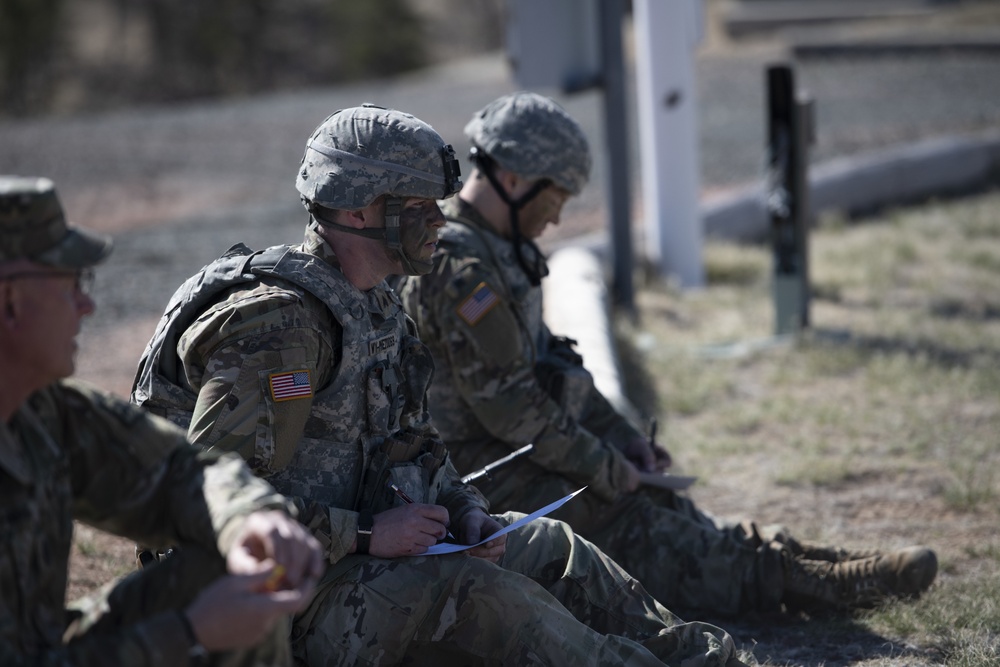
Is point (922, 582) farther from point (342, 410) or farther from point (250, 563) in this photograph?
point (250, 563)

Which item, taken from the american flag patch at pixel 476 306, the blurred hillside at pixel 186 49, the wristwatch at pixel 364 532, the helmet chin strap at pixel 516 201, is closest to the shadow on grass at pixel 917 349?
the helmet chin strap at pixel 516 201

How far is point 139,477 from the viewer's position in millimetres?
2377

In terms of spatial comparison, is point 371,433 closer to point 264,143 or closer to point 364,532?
point 364,532

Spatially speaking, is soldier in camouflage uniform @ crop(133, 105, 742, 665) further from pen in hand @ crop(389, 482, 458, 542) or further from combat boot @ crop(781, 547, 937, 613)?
combat boot @ crop(781, 547, 937, 613)

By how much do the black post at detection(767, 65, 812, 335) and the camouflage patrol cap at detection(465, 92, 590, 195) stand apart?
3.36 meters

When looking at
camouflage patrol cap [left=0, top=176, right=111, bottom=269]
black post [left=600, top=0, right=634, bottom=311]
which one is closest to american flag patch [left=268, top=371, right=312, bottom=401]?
camouflage patrol cap [left=0, top=176, right=111, bottom=269]

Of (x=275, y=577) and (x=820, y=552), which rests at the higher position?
(x=275, y=577)

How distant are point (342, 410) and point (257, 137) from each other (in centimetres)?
1357

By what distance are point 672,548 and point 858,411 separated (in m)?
2.53

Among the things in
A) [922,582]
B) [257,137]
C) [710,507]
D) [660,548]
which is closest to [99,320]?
[710,507]

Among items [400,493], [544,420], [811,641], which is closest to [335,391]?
[400,493]

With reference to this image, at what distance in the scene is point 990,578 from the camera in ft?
13.8

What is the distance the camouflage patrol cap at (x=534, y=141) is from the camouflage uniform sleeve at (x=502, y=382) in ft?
1.51

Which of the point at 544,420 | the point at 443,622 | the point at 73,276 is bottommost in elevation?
the point at 443,622
